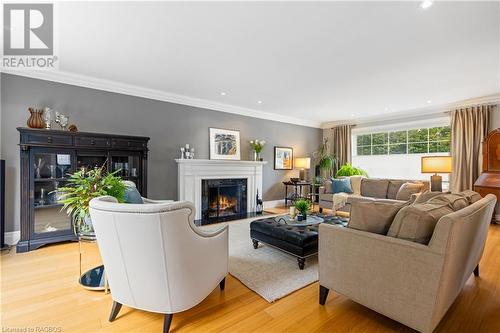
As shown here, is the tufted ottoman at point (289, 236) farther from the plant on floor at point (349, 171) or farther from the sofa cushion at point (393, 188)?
the plant on floor at point (349, 171)

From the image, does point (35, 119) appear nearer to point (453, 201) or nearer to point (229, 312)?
point (229, 312)

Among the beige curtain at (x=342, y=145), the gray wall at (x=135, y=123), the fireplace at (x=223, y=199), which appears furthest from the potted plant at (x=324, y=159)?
the fireplace at (x=223, y=199)

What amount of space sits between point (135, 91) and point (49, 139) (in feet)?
5.20

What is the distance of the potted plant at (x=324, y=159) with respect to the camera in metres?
6.90

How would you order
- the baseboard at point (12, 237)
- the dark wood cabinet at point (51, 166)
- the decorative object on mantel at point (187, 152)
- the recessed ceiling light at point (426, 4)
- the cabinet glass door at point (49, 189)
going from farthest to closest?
the decorative object on mantel at point (187, 152)
the baseboard at point (12, 237)
the cabinet glass door at point (49, 189)
the dark wood cabinet at point (51, 166)
the recessed ceiling light at point (426, 4)

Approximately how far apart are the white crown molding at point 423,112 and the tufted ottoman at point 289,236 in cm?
422

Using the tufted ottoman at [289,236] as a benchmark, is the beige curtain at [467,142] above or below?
above

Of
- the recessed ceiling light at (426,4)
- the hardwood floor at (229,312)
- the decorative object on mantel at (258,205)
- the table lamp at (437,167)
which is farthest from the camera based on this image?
the decorative object on mantel at (258,205)

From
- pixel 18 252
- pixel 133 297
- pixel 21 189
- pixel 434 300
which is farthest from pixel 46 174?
pixel 434 300

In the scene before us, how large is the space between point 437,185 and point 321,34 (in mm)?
3434

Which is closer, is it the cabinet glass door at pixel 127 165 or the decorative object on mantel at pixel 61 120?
the decorative object on mantel at pixel 61 120

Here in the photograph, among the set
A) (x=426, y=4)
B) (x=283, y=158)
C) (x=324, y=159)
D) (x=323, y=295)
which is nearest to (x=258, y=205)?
(x=283, y=158)

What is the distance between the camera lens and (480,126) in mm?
4699

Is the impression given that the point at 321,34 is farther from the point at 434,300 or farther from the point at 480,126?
the point at 480,126
